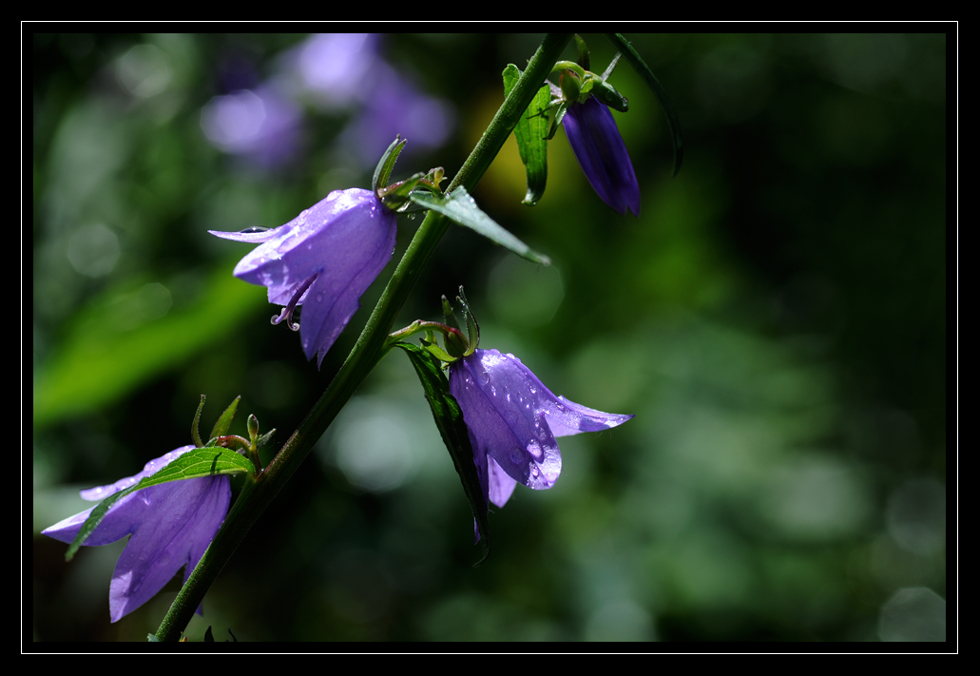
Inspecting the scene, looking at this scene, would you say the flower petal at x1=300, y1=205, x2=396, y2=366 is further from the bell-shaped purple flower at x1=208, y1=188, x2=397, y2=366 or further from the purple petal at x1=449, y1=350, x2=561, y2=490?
the purple petal at x1=449, y1=350, x2=561, y2=490

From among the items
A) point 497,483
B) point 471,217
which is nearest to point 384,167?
point 471,217

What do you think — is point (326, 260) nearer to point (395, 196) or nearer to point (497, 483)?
point (395, 196)

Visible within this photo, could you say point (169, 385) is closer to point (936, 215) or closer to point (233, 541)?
point (233, 541)

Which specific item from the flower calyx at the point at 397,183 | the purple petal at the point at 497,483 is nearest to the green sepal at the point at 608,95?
the flower calyx at the point at 397,183

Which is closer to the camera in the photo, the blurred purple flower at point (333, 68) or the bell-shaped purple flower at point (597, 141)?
the bell-shaped purple flower at point (597, 141)

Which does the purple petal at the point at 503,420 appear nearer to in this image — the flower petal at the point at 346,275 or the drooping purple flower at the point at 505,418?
the drooping purple flower at the point at 505,418
